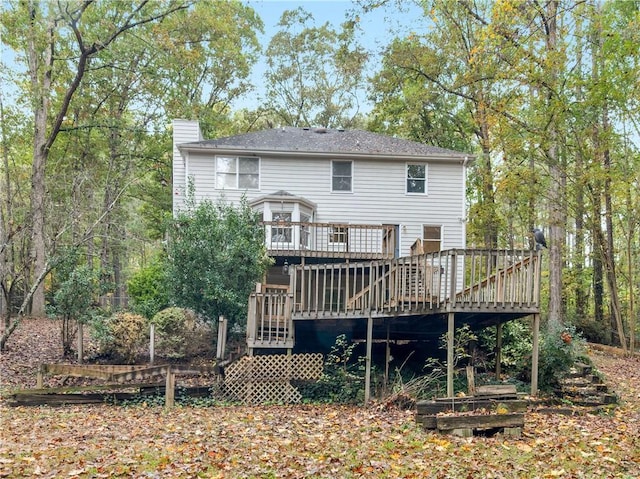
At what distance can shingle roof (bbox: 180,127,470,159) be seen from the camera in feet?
65.3

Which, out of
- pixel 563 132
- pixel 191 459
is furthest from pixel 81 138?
pixel 191 459

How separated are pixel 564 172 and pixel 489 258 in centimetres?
789

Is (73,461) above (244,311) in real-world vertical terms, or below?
below

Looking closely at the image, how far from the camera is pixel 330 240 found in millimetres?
18703

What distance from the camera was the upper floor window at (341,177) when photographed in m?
20.4

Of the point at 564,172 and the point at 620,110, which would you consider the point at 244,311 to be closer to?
the point at 564,172

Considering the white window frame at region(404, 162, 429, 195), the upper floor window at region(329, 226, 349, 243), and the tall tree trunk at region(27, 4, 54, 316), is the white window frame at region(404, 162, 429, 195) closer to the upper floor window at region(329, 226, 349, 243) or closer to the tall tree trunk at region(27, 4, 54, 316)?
the upper floor window at region(329, 226, 349, 243)

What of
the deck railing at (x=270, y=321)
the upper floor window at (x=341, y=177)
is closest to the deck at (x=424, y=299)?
the deck railing at (x=270, y=321)

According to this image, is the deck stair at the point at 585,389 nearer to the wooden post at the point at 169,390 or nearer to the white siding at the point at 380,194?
the wooden post at the point at 169,390

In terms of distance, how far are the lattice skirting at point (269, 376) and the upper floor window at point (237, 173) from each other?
30.2ft

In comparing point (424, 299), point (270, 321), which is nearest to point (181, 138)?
point (270, 321)

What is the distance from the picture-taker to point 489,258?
10.7m

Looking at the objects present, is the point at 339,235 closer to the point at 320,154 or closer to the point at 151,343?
the point at 320,154

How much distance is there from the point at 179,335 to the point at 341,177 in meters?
8.98
